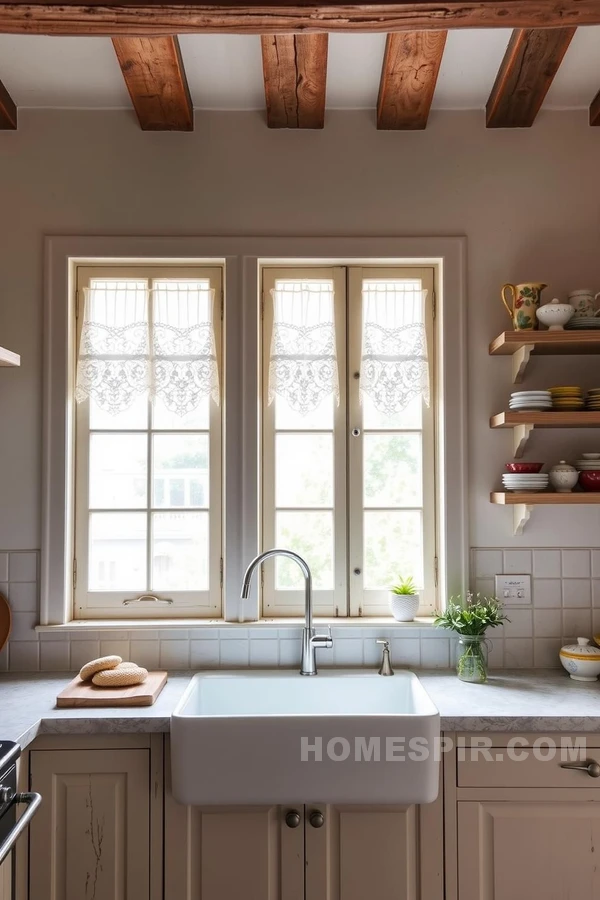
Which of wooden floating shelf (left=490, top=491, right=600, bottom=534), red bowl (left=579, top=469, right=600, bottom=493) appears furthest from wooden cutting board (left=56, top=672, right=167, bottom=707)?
red bowl (left=579, top=469, right=600, bottom=493)

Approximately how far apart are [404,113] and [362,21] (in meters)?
0.55

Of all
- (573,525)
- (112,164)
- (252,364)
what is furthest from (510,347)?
(112,164)

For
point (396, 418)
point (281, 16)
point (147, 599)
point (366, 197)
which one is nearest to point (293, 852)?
point (147, 599)

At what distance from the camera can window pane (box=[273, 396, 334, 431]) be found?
2156 mm

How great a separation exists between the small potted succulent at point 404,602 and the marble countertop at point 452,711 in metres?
0.24

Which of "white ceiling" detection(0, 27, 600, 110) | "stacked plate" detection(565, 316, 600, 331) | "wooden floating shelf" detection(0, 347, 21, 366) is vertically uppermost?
"white ceiling" detection(0, 27, 600, 110)

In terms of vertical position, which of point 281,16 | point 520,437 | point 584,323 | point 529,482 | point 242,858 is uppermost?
point 281,16

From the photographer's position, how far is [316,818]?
1533 millimetres

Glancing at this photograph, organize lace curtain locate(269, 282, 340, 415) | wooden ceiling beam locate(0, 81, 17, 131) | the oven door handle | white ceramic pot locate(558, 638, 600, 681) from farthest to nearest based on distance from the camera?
lace curtain locate(269, 282, 340, 415) → wooden ceiling beam locate(0, 81, 17, 131) → white ceramic pot locate(558, 638, 600, 681) → the oven door handle

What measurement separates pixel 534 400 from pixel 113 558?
1514 mm

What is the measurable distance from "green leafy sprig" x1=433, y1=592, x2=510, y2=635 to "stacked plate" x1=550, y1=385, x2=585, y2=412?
0.68 meters

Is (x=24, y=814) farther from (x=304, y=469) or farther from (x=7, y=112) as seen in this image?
(x=7, y=112)

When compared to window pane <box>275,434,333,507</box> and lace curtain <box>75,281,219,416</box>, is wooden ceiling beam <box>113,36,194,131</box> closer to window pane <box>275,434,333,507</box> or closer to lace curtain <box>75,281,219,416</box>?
lace curtain <box>75,281,219,416</box>

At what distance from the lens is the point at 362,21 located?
5.00 feet
